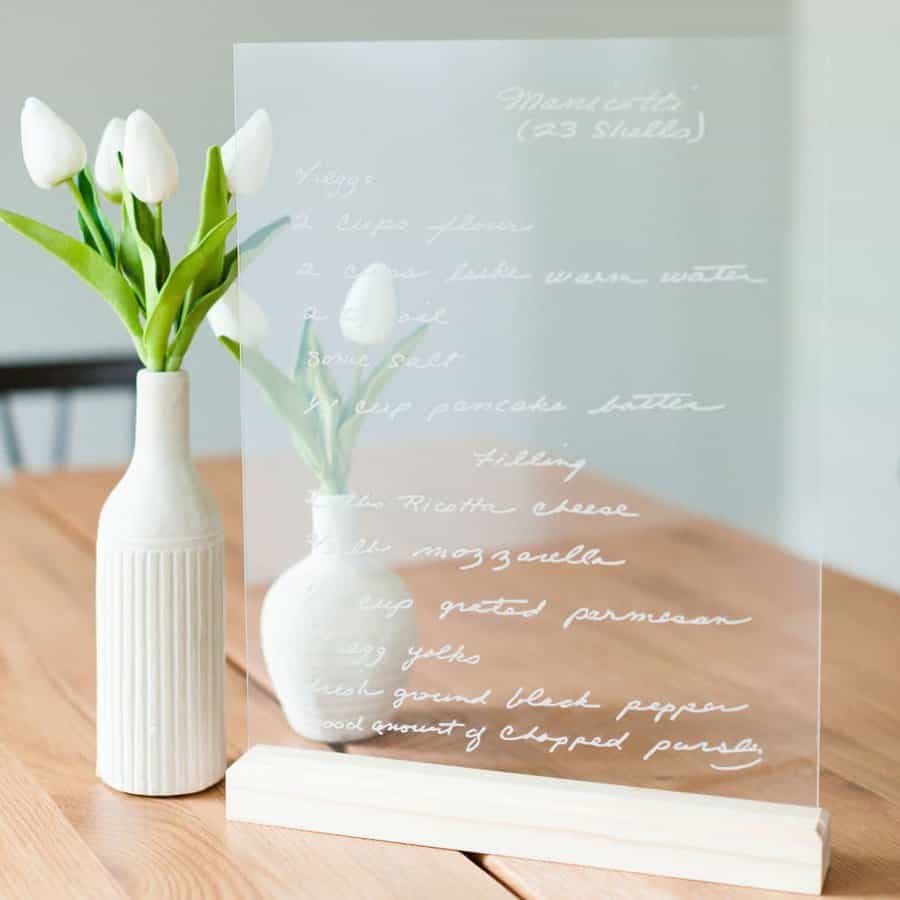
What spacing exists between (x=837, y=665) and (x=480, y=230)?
1.73 ft

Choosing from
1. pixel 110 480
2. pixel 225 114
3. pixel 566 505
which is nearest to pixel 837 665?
pixel 566 505

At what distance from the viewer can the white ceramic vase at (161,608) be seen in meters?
0.86

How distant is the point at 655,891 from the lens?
2.50ft

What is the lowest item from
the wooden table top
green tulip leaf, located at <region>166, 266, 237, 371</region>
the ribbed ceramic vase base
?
the wooden table top

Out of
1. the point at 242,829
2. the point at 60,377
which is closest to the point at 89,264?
the point at 242,829

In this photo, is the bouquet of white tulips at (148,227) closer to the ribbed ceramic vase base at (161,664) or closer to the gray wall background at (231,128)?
the ribbed ceramic vase base at (161,664)

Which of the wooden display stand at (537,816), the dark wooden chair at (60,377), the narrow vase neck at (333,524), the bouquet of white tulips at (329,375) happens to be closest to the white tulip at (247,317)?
the bouquet of white tulips at (329,375)

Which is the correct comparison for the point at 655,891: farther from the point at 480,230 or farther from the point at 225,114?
the point at 225,114

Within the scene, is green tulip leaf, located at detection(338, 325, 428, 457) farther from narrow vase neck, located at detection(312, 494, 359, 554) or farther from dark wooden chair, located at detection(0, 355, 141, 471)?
dark wooden chair, located at detection(0, 355, 141, 471)

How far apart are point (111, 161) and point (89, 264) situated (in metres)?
0.10

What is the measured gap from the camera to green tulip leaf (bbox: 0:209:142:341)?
33.6 inches

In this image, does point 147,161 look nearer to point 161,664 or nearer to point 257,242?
point 257,242

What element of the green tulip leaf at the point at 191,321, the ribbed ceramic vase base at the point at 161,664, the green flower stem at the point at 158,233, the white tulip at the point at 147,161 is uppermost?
the white tulip at the point at 147,161

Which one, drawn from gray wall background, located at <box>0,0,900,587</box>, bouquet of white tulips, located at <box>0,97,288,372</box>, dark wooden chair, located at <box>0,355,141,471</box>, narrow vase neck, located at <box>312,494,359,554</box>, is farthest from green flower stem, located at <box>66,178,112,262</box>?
gray wall background, located at <box>0,0,900,587</box>
